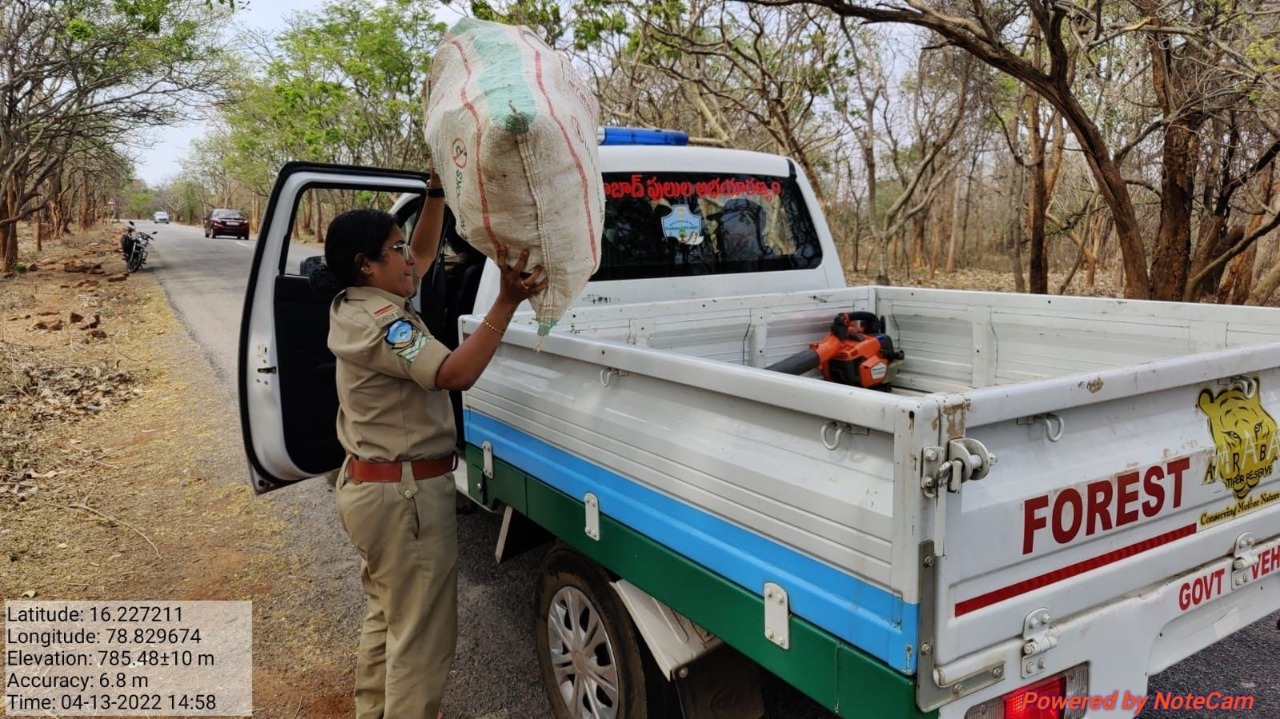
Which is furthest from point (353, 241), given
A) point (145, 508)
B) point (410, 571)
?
point (145, 508)

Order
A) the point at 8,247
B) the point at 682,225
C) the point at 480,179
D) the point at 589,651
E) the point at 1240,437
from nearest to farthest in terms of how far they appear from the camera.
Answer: the point at 480,179 → the point at 1240,437 → the point at 589,651 → the point at 682,225 → the point at 8,247

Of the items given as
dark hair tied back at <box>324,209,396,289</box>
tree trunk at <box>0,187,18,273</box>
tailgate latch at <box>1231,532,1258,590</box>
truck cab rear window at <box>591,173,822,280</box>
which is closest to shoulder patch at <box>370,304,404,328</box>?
dark hair tied back at <box>324,209,396,289</box>

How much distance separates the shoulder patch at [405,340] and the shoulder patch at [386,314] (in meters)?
0.02

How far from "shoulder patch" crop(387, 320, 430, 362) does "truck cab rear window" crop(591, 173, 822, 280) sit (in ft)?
4.31

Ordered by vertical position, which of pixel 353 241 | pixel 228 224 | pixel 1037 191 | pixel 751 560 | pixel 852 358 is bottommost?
pixel 751 560

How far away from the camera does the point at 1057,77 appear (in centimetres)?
566

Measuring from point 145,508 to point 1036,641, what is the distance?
5.34 meters

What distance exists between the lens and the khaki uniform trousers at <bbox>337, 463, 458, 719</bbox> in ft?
8.01

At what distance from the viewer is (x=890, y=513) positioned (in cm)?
146

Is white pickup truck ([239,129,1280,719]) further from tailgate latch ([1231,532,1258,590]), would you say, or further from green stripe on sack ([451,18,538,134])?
green stripe on sack ([451,18,538,134])

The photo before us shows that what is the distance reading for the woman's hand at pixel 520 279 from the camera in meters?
2.00

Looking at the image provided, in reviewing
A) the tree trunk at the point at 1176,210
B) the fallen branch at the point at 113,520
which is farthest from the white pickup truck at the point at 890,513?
the tree trunk at the point at 1176,210

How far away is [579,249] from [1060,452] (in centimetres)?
120

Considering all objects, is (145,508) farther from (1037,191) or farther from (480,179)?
(1037,191)
